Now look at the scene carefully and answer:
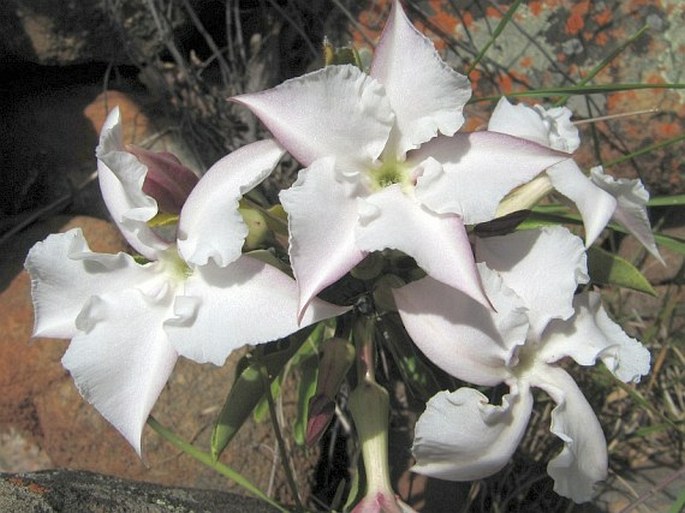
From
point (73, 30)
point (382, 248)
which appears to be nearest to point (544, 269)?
point (382, 248)

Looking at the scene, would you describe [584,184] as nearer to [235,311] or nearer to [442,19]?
[235,311]

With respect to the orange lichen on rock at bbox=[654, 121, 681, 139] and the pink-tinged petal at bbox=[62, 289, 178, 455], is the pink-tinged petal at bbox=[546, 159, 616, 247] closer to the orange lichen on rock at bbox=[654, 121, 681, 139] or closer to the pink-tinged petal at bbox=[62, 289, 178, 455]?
the pink-tinged petal at bbox=[62, 289, 178, 455]

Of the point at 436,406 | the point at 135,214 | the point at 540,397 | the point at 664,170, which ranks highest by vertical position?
the point at 135,214

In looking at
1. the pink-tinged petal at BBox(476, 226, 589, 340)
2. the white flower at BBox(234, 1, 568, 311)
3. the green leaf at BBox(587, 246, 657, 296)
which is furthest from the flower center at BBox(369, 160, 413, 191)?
the green leaf at BBox(587, 246, 657, 296)

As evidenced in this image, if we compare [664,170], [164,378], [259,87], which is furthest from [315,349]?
[664,170]

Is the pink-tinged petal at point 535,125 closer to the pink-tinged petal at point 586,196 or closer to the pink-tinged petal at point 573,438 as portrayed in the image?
the pink-tinged petal at point 586,196

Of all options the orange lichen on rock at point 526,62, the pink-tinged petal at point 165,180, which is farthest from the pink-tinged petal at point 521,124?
the orange lichen on rock at point 526,62

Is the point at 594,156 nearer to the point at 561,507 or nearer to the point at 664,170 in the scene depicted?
the point at 664,170
